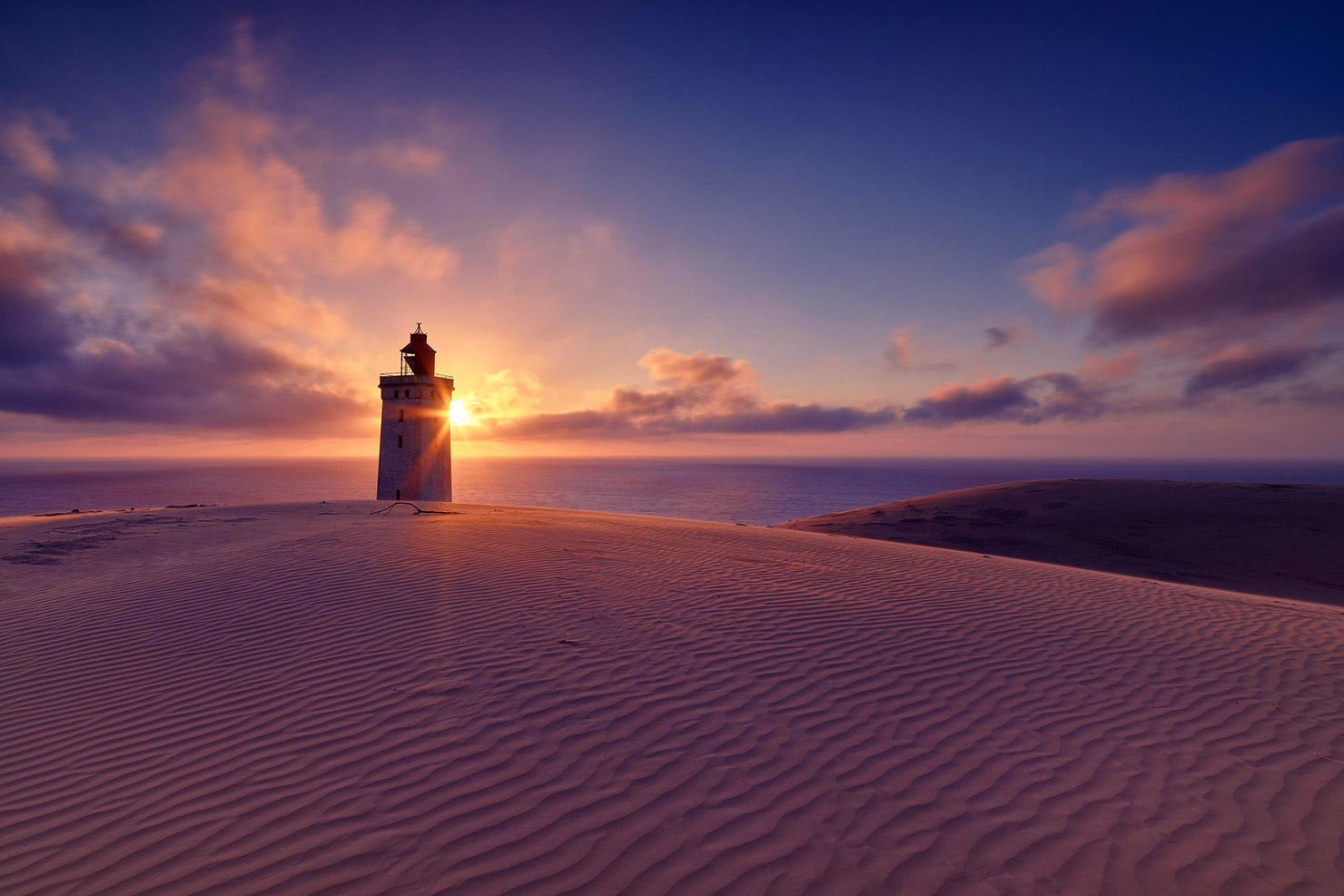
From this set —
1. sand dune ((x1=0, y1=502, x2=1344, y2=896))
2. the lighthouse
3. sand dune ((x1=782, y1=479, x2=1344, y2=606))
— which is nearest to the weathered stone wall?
the lighthouse

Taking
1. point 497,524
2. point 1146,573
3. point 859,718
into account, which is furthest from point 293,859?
point 1146,573

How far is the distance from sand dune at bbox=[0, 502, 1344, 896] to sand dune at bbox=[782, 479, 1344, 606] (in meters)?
13.5

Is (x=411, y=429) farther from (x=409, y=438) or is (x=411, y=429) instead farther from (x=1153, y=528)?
(x=1153, y=528)

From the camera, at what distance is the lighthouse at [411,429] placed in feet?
98.2

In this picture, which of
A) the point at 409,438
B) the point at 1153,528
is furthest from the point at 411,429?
the point at 1153,528

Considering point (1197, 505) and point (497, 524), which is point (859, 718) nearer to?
point (497, 524)

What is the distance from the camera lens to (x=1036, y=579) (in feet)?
37.6

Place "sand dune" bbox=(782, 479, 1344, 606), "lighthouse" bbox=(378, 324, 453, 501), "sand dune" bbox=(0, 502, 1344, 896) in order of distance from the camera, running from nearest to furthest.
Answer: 1. "sand dune" bbox=(0, 502, 1344, 896)
2. "sand dune" bbox=(782, 479, 1344, 606)
3. "lighthouse" bbox=(378, 324, 453, 501)

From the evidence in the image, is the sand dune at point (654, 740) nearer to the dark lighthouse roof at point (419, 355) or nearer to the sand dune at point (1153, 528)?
the sand dune at point (1153, 528)

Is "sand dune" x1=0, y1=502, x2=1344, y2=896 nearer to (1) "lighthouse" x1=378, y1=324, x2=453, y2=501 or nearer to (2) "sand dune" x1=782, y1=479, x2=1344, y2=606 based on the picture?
(2) "sand dune" x1=782, y1=479, x2=1344, y2=606

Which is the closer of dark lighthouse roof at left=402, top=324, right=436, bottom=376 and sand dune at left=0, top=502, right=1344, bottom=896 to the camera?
sand dune at left=0, top=502, right=1344, bottom=896

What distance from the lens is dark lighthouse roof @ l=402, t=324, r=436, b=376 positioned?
1193 inches

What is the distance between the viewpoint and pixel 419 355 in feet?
99.3

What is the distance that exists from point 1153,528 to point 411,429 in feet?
122
